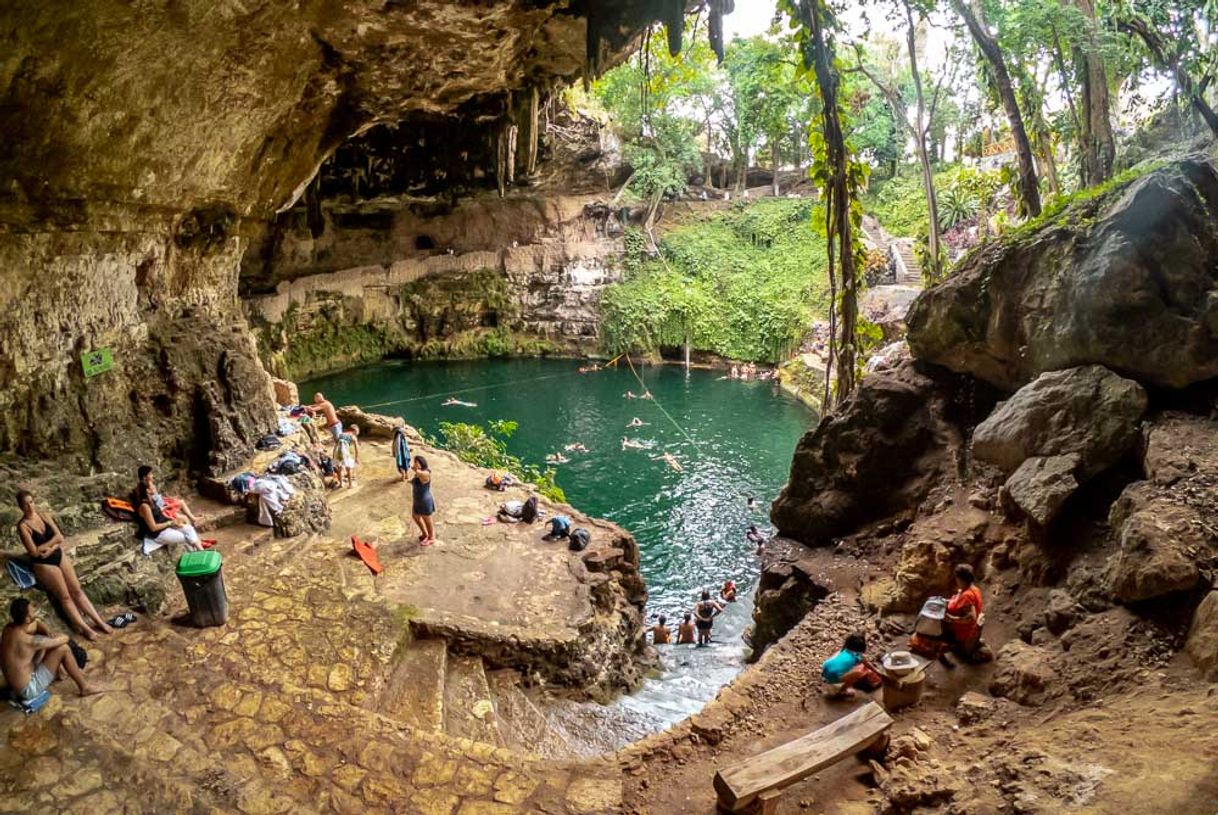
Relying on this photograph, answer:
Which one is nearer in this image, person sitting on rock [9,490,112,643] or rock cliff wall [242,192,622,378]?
person sitting on rock [9,490,112,643]

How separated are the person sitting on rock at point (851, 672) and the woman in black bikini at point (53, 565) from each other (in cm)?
559

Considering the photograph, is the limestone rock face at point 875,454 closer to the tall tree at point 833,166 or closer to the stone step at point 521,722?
the tall tree at point 833,166

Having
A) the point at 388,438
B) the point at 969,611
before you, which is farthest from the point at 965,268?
the point at 388,438

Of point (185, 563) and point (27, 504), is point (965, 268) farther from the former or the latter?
point (27, 504)

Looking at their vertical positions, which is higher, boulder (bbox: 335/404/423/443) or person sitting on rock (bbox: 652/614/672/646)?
boulder (bbox: 335/404/423/443)

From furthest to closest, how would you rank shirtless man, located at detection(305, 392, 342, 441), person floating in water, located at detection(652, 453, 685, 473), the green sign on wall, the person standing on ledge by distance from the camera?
person floating in water, located at detection(652, 453, 685, 473), shirtless man, located at detection(305, 392, 342, 441), the person standing on ledge, the green sign on wall

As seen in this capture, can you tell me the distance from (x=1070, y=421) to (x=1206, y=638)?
189 cm

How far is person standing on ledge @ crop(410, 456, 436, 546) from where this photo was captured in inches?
319

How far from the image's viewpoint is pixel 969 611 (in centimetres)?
482

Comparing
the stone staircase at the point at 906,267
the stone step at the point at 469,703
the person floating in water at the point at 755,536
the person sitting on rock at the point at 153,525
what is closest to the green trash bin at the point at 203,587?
the person sitting on rock at the point at 153,525

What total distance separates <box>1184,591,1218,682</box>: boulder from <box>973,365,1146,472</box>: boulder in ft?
4.51

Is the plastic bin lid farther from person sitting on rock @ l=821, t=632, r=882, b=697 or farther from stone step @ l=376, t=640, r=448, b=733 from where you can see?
person sitting on rock @ l=821, t=632, r=882, b=697

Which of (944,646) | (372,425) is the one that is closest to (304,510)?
(372,425)

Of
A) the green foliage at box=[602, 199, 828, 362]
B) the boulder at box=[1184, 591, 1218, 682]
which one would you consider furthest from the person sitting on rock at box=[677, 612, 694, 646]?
the green foliage at box=[602, 199, 828, 362]
